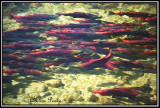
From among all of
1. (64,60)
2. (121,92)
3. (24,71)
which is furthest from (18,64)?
(121,92)

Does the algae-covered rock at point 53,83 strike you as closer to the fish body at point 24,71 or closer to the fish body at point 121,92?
the fish body at point 24,71

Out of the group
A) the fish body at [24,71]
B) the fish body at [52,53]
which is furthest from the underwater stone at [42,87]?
the fish body at [52,53]

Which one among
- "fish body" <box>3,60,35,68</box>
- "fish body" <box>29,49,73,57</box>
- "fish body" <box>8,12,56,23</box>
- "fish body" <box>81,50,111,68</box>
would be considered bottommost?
"fish body" <box>81,50,111,68</box>

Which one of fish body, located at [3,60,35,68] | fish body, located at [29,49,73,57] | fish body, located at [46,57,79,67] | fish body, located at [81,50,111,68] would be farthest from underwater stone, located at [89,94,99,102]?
fish body, located at [3,60,35,68]

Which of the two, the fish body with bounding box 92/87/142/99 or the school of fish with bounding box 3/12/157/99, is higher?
the school of fish with bounding box 3/12/157/99

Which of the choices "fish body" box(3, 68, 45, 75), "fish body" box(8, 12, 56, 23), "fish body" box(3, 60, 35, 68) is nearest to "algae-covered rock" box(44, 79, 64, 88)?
"fish body" box(3, 68, 45, 75)

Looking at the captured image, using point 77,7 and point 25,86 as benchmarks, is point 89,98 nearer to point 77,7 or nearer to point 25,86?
point 25,86

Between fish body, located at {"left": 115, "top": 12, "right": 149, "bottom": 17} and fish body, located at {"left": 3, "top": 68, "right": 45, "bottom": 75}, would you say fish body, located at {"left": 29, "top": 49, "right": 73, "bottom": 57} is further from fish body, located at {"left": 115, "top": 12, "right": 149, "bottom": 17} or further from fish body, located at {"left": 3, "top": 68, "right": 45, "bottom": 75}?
fish body, located at {"left": 115, "top": 12, "right": 149, "bottom": 17}

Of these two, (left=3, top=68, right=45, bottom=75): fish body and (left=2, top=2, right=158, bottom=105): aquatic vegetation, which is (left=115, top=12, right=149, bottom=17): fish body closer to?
(left=2, top=2, right=158, bottom=105): aquatic vegetation

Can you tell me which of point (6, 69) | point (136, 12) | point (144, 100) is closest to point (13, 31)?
point (6, 69)

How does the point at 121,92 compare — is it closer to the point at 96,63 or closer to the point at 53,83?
the point at 96,63
